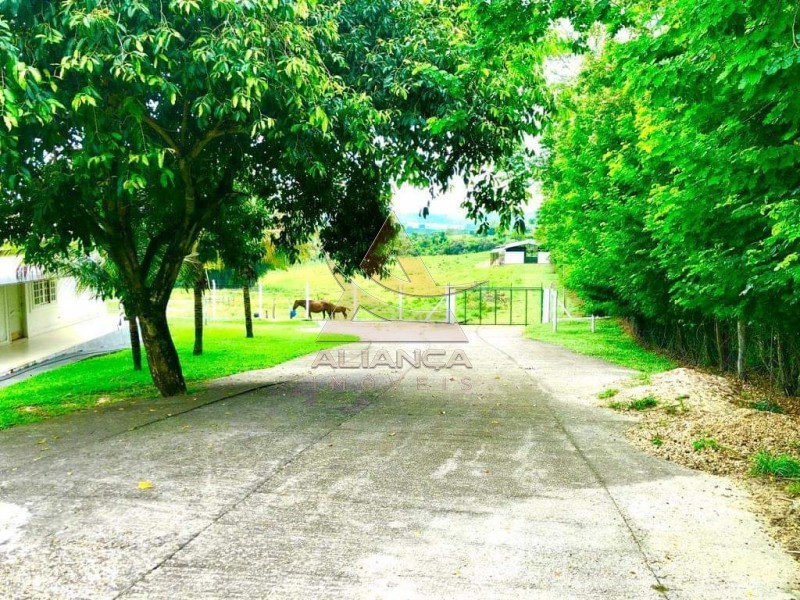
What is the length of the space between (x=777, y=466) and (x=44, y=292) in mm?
21517

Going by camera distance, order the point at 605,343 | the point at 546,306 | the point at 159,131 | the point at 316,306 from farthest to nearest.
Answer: the point at 316,306 → the point at 546,306 → the point at 605,343 → the point at 159,131

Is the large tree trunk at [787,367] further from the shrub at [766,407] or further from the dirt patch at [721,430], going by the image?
the shrub at [766,407]

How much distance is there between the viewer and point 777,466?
4.90 m

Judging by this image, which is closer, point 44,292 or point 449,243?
point 44,292

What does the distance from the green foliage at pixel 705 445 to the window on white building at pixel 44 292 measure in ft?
64.2

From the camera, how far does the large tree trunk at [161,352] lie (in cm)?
845

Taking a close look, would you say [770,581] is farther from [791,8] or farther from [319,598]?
[791,8]

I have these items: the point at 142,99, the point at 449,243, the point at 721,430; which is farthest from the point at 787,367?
the point at 449,243

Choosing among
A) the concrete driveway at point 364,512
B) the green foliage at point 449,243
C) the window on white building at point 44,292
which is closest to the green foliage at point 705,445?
the concrete driveway at point 364,512

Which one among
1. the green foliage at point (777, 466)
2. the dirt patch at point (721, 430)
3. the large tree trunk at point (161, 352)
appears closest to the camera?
the dirt patch at point (721, 430)

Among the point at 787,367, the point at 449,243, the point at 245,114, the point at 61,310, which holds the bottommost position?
the point at 787,367

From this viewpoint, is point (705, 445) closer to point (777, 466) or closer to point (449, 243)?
point (777, 466)

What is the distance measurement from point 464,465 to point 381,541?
69.2 inches

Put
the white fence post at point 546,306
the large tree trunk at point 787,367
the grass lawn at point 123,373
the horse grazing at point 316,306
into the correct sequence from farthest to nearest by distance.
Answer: the horse grazing at point 316,306 < the white fence post at point 546,306 < the large tree trunk at point 787,367 < the grass lawn at point 123,373
